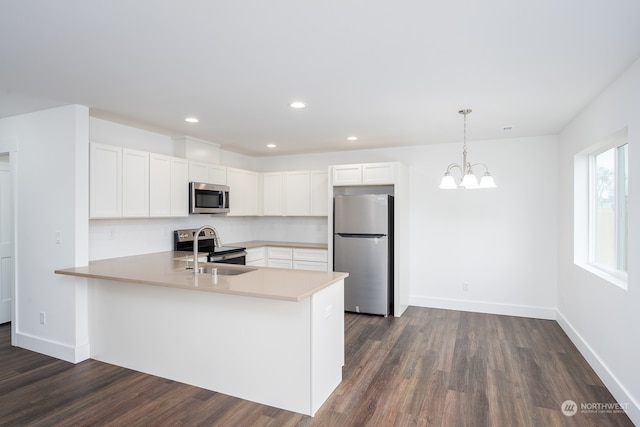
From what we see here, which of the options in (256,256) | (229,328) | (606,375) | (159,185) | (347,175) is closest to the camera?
(229,328)

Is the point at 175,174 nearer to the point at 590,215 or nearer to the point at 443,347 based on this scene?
the point at 443,347

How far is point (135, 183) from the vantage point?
13.1 ft

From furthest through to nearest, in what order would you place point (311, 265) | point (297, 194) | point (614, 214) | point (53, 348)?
point (297, 194)
point (311, 265)
point (53, 348)
point (614, 214)

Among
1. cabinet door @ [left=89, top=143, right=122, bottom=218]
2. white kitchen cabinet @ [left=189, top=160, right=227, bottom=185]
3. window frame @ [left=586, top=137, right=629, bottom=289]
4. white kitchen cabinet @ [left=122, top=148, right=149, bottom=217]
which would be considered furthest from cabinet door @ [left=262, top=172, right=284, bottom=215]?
window frame @ [left=586, top=137, right=629, bottom=289]

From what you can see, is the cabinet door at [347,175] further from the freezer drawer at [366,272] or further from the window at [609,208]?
the window at [609,208]

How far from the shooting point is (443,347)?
3.81m

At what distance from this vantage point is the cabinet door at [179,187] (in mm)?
4469

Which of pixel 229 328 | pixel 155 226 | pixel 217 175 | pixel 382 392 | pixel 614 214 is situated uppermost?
pixel 217 175

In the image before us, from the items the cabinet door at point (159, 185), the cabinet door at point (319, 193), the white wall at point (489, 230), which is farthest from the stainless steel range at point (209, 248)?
the white wall at point (489, 230)

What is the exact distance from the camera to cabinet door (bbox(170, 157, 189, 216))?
4469mm

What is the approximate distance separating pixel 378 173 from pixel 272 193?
74.7 inches

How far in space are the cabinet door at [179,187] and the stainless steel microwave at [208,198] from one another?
2.9 inches

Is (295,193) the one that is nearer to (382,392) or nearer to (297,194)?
(297,194)

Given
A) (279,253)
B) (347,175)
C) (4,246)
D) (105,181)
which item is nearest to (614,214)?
(347,175)
